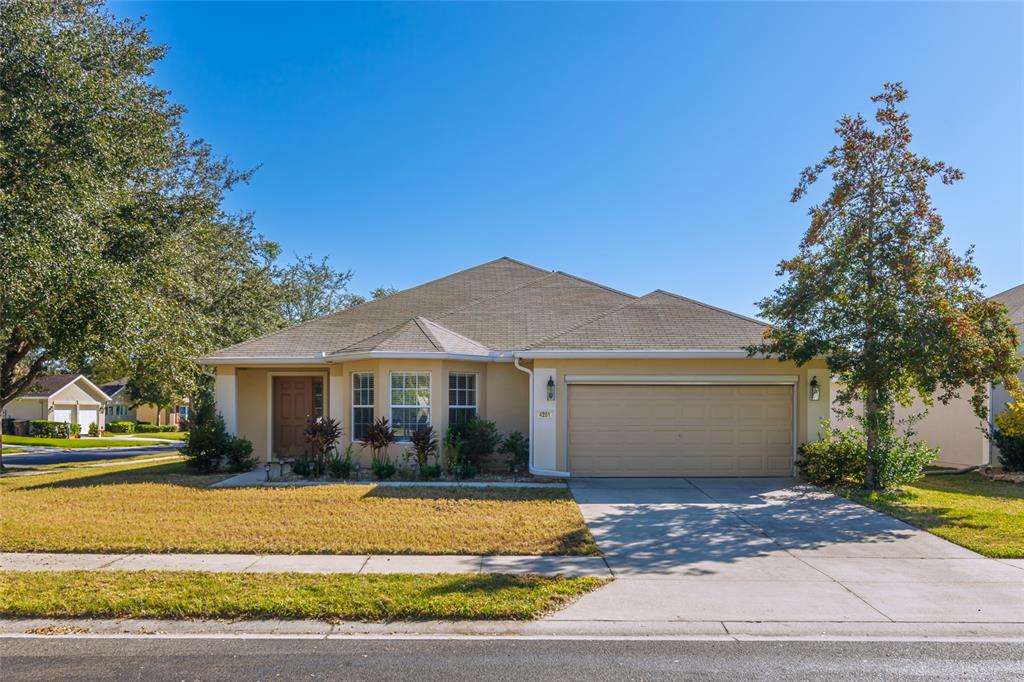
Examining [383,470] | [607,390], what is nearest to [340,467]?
[383,470]

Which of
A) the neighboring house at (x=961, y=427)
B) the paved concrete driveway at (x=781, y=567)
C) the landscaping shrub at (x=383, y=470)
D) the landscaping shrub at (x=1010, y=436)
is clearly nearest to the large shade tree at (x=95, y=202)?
the landscaping shrub at (x=383, y=470)

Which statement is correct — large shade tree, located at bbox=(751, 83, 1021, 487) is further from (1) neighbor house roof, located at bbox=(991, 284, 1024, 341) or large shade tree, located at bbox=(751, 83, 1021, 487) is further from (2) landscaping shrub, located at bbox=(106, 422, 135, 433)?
(2) landscaping shrub, located at bbox=(106, 422, 135, 433)

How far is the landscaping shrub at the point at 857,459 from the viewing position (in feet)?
38.4

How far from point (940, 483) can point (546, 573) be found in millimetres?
11745

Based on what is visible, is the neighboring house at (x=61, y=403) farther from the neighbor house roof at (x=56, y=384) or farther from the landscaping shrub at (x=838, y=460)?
the landscaping shrub at (x=838, y=460)

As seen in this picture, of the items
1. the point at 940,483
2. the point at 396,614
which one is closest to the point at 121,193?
the point at 396,614

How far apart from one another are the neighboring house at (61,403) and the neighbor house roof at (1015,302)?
48727 millimetres

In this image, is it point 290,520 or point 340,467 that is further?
point 340,467

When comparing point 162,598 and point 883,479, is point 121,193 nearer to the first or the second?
point 162,598

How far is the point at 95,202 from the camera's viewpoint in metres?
13.0

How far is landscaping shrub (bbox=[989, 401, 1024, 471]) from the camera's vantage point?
13.9 metres

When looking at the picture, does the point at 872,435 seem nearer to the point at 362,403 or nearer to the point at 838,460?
the point at 838,460

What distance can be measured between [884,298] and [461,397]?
337 inches

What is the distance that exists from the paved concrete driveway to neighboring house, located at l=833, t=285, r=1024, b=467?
8098 millimetres
